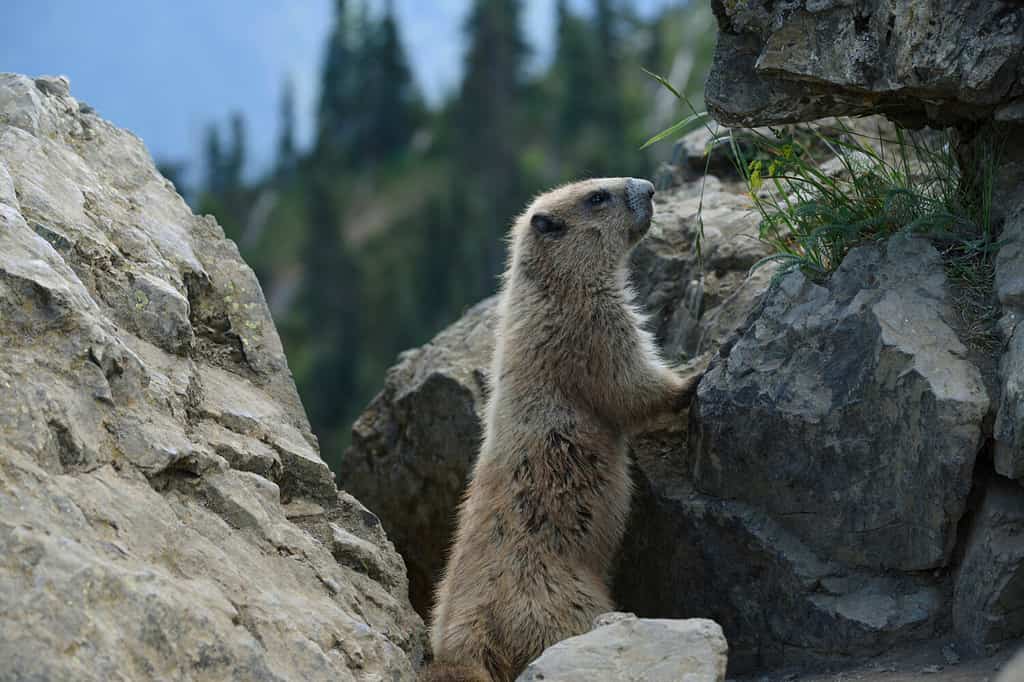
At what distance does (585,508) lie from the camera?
6.62 m

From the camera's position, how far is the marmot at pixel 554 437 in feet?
20.0

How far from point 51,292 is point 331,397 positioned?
142 feet

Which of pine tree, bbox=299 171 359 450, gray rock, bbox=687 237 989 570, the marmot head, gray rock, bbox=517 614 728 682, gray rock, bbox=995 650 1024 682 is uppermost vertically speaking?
pine tree, bbox=299 171 359 450

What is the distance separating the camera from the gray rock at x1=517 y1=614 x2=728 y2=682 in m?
4.66

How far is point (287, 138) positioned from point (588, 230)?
62.4 meters

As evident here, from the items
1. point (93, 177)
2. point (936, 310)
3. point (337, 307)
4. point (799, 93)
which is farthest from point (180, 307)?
point (337, 307)

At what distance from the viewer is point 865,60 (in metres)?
5.80

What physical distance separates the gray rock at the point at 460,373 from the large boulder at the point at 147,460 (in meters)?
1.82

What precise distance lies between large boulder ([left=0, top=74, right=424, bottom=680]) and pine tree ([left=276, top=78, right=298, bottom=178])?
54.7m

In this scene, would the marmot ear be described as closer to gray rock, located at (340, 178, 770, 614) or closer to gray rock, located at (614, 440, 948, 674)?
gray rock, located at (340, 178, 770, 614)

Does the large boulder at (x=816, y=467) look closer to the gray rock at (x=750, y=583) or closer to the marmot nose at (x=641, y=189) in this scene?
the gray rock at (x=750, y=583)

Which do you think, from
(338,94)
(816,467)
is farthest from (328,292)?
(816,467)

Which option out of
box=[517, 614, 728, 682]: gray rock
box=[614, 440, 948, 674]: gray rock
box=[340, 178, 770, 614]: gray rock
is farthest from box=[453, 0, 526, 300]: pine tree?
box=[517, 614, 728, 682]: gray rock

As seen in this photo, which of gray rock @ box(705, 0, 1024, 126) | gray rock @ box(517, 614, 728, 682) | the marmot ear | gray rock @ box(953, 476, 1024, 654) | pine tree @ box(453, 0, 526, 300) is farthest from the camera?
pine tree @ box(453, 0, 526, 300)
